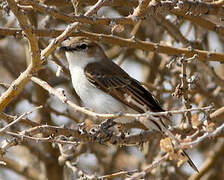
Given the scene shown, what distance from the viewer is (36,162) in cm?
674

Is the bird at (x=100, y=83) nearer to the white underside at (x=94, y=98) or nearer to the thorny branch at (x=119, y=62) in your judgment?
the white underside at (x=94, y=98)

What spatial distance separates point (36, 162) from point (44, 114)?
2.43 feet

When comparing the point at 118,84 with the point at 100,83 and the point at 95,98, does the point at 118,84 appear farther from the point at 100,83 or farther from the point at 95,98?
the point at 95,98

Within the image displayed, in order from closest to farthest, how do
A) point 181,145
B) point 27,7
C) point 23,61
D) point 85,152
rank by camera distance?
point 181,145
point 27,7
point 85,152
point 23,61

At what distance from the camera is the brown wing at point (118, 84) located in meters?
5.31

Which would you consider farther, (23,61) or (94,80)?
(23,61)

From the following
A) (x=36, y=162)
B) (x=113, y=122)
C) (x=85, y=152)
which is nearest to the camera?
(x=113, y=122)

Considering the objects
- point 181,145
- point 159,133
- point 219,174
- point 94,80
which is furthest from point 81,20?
point 219,174

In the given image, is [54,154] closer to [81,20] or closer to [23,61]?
[23,61]

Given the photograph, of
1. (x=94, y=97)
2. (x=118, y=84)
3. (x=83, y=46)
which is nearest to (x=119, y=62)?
(x=83, y=46)

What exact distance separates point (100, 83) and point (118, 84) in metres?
0.20

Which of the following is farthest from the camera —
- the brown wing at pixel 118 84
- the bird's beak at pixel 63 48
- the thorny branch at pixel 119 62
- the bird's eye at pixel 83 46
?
the bird's eye at pixel 83 46

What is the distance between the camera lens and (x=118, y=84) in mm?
5652

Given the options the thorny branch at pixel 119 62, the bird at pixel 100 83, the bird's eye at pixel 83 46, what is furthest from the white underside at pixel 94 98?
the bird's eye at pixel 83 46
